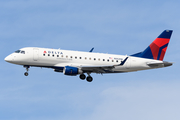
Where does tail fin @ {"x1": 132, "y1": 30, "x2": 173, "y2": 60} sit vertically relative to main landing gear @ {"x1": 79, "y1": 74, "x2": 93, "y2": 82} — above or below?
above

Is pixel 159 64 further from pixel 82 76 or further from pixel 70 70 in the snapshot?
pixel 70 70

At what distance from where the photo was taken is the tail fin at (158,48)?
187ft

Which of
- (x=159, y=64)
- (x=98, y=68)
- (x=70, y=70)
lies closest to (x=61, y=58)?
(x=70, y=70)

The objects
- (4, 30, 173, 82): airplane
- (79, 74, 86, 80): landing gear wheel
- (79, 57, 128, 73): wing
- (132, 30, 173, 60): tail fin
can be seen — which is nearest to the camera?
(4, 30, 173, 82): airplane

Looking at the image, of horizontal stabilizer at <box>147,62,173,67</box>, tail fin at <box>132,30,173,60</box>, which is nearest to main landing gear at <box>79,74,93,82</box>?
tail fin at <box>132,30,173,60</box>

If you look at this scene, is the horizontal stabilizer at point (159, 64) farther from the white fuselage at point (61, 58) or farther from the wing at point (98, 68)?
the wing at point (98, 68)

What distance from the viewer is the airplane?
50031 millimetres

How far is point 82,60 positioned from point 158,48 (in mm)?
14729

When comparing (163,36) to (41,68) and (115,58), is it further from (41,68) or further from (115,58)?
(41,68)

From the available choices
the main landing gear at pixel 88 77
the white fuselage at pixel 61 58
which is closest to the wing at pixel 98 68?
the white fuselage at pixel 61 58

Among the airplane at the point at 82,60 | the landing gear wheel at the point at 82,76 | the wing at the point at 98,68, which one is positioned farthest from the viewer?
the landing gear wheel at the point at 82,76

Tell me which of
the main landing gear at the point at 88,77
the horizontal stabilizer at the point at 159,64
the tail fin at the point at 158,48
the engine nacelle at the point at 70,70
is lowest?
the main landing gear at the point at 88,77

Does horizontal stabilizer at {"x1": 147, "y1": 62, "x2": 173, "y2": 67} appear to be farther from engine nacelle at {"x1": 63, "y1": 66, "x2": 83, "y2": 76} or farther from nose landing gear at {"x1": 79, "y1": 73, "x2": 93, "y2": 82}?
engine nacelle at {"x1": 63, "y1": 66, "x2": 83, "y2": 76}

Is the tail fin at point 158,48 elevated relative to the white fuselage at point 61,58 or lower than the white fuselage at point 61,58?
elevated
